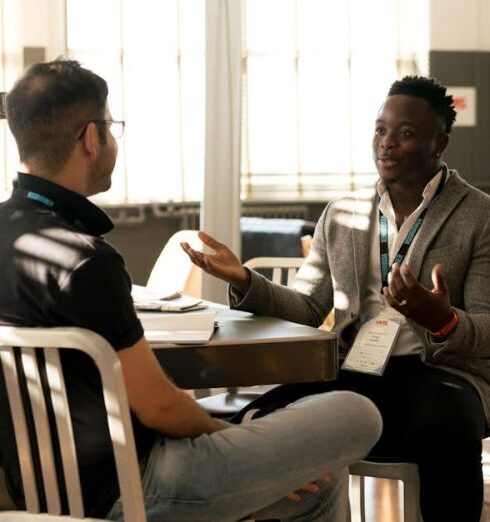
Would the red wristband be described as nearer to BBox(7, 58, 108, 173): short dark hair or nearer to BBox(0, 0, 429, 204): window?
BBox(7, 58, 108, 173): short dark hair

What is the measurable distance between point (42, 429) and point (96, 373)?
0.39 feet

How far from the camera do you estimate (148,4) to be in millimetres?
7004

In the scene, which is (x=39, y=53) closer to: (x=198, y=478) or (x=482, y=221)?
(x=482, y=221)

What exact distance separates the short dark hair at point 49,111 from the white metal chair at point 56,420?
38 cm

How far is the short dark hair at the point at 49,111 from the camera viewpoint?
5.83ft

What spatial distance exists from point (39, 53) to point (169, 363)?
5304 millimetres

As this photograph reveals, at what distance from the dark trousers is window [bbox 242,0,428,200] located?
199 inches

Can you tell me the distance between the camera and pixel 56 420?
5.19 ft

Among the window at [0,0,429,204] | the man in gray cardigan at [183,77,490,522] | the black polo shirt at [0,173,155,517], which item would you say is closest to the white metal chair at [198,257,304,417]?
the man in gray cardigan at [183,77,490,522]

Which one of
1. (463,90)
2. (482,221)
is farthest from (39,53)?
(482,221)

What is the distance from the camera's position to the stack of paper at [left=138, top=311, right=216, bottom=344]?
75.2 inches

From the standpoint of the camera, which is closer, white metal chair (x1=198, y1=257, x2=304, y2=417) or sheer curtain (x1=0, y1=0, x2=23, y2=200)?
white metal chair (x1=198, y1=257, x2=304, y2=417)

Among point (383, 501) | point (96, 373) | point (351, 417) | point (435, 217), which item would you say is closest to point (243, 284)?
point (435, 217)

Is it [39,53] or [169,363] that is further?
[39,53]
